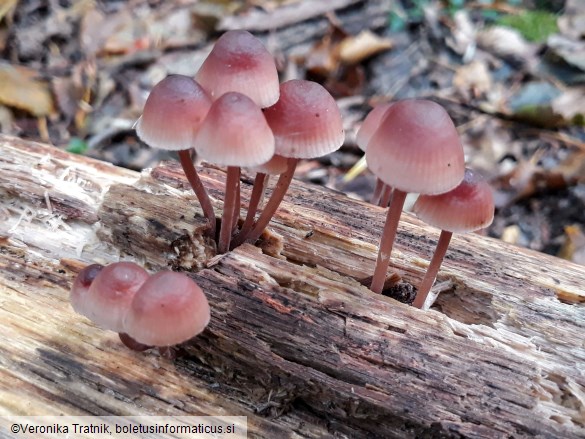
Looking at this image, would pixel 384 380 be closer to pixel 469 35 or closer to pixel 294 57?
pixel 294 57

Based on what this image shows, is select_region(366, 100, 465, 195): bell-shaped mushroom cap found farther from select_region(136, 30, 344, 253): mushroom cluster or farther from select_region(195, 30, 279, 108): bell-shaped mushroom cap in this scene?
select_region(195, 30, 279, 108): bell-shaped mushroom cap

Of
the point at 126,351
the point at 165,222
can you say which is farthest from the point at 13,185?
the point at 126,351

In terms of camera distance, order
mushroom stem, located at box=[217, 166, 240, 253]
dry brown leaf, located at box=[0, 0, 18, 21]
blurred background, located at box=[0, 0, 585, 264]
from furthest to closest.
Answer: dry brown leaf, located at box=[0, 0, 18, 21] < blurred background, located at box=[0, 0, 585, 264] < mushroom stem, located at box=[217, 166, 240, 253]

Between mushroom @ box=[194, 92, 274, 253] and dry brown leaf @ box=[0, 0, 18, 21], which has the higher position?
mushroom @ box=[194, 92, 274, 253]

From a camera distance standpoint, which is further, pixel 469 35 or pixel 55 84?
pixel 469 35

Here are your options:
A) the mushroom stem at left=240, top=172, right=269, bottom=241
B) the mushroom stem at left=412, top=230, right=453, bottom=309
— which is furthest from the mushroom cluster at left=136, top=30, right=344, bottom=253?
the mushroom stem at left=412, top=230, right=453, bottom=309

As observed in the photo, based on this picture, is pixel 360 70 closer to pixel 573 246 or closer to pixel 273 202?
pixel 573 246

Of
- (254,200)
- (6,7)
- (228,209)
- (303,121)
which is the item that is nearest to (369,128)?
(303,121)
